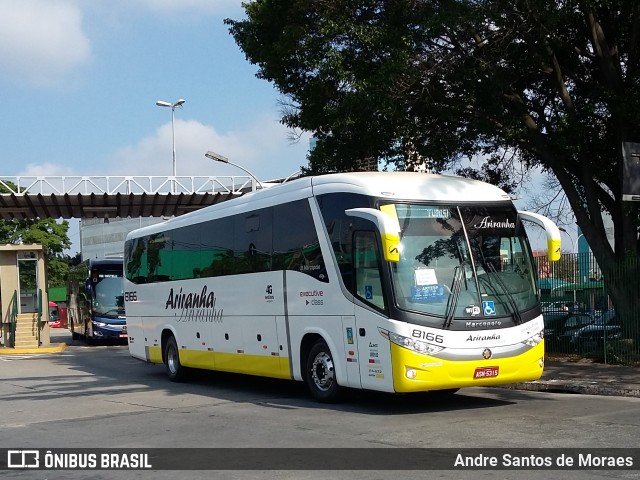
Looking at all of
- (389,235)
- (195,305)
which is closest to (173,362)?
(195,305)

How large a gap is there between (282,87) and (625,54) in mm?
8332

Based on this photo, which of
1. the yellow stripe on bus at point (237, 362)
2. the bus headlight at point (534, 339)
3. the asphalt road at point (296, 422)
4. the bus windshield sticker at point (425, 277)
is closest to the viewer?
the asphalt road at point (296, 422)

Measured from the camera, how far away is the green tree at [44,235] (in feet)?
222

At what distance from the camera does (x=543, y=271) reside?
20.1 m

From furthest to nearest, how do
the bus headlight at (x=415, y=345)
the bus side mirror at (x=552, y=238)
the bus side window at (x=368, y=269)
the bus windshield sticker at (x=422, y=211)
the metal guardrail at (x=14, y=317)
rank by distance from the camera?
1. the metal guardrail at (x=14, y=317)
2. the bus side mirror at (x=552, y=238)
3. the bus windshield sticker at (x=422, y=211)
4. the bus side window at (x=368, y=269)
5. the bus headlight at (x=415, y=345)

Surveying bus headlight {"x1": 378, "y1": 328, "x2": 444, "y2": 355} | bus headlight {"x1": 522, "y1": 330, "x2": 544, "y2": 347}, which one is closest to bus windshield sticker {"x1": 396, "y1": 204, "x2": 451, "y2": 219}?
bus headlight {"x1": 378, "y1": 328, "x2": 444, "y2": 355}

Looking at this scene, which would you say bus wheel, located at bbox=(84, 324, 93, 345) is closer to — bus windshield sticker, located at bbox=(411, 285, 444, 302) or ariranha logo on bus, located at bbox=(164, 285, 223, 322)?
ariranha logo on bus, located at bbox=(164, 285, 223, 322)

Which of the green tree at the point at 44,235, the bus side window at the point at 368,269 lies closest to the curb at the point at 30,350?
the bus side window at the point at 368,269

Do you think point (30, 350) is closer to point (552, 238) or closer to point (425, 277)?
point (425, 277)

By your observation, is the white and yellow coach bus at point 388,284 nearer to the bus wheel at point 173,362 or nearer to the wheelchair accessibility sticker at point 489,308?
the wheelchair accessibility sticker at point 489,308

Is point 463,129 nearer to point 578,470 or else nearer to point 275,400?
point 275,400

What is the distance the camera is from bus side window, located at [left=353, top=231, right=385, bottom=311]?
1220 centimetres

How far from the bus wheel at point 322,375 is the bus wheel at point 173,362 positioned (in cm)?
552

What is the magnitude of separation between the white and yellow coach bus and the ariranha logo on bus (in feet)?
3.96
